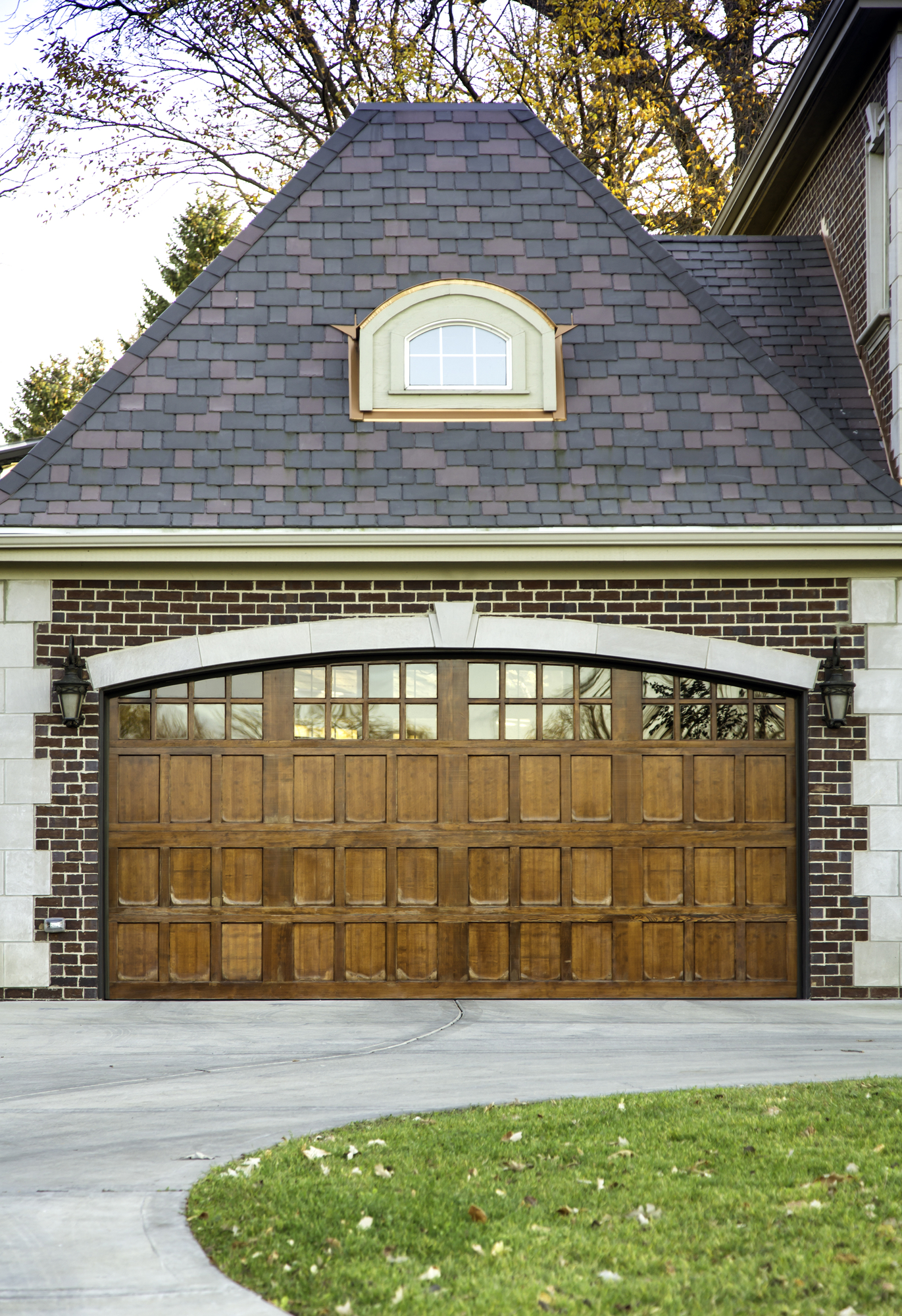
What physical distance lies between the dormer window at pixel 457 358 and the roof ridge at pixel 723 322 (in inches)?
51.7

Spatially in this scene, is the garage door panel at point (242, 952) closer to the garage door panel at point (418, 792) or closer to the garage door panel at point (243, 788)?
the garage door panel at point (243, 788)

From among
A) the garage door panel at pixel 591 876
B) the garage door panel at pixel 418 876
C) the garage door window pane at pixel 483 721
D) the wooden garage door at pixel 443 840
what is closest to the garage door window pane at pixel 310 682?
the wooden garage door at pixel 443 840

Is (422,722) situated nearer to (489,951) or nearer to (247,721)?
(247,721)

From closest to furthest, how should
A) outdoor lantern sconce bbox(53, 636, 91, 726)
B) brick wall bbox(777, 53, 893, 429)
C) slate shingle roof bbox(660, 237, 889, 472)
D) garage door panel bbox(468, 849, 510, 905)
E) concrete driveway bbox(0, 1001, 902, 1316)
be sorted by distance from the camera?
concrete driveway bbox(0, 1001, 902, 1316) < outdoor lantern sconce bbox(53, 636, 91, 726) < garage door panel bbox(468, 849, 510, 905) < brick wall bbox(777, 53, 893, 429) < slate shingle roof bbox(660, 237, 889, 472)

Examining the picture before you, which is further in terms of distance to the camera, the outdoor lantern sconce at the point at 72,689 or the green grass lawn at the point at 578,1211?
the outdoor lantern sconce at the point at 72,689

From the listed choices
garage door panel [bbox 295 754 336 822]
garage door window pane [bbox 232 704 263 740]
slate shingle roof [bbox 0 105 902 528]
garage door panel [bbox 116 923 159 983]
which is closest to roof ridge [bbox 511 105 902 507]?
slate shingle roof [bbox 0 105 902 528]

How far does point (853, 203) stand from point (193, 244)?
25.1 metres

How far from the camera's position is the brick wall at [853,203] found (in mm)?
11148

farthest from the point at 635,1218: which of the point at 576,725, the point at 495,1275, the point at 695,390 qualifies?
the point at 695,390

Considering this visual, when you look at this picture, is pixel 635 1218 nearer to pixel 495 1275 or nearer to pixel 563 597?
pixel 495 1275

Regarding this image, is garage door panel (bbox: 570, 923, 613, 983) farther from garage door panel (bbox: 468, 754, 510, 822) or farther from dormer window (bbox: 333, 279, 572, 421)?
dormer window (bbox: 333, 279, 572, 421)

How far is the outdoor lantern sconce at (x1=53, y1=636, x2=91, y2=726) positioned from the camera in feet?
31.3

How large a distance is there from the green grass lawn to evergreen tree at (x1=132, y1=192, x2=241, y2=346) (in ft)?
79.0

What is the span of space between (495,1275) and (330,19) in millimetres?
21702
